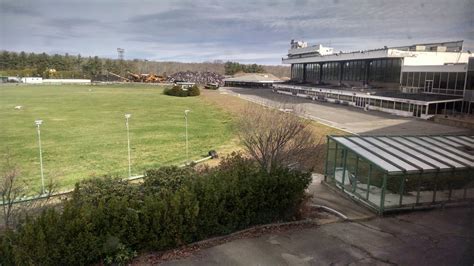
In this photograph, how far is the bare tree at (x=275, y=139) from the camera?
10922 millimetres

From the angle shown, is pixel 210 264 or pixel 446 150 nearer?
pixel 210 264

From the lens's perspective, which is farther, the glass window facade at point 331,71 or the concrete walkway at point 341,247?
the glass window facade at point 331,71

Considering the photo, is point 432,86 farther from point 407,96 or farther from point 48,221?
point 48,221

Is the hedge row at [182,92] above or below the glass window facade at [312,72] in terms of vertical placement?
below

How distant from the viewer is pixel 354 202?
9.87 meters

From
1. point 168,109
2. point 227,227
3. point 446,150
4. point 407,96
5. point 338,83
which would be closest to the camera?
point 227,227

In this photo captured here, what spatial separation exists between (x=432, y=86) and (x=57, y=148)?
33.4m

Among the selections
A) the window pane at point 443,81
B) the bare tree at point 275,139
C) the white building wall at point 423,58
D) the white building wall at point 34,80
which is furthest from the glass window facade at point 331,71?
the white building wall at point 34,80

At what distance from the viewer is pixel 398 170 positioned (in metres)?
8.50

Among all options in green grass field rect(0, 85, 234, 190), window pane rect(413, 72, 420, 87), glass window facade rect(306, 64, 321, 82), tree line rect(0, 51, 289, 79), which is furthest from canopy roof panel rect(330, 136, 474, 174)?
tree line rect(0, 51, 289, 79)

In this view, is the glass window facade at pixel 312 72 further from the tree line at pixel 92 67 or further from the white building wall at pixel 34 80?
the white building wall at pixel 34 80

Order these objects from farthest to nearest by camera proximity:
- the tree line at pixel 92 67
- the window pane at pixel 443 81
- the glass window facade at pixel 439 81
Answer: the tree line at pixel 92 67
the window pane at pixel 443 81
the glass window facade at pixel 439 81

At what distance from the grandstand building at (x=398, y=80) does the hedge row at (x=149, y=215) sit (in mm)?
12971

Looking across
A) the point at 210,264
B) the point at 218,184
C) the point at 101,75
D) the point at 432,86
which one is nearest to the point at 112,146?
the point at 218,184
